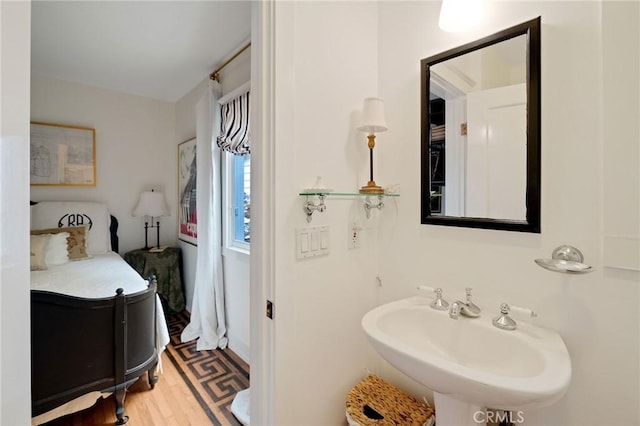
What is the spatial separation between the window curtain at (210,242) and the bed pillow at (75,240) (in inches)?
46.9

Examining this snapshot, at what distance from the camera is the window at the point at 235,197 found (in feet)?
8.45

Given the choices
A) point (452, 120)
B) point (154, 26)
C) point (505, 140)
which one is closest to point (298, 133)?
point (452, 120)

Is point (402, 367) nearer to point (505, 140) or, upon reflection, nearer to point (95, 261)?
point (505, 140)

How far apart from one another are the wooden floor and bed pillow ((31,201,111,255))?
1613mm

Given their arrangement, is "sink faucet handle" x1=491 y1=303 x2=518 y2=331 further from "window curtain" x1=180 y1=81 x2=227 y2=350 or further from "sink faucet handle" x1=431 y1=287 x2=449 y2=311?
"window curtain" x1=180 y1=81 x2=227 y2=350

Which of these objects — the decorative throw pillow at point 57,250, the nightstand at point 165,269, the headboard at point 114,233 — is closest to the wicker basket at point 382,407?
the nightstand at point 165,269

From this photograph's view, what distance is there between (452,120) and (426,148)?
0.15m

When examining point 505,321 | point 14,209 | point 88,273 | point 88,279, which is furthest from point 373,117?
point 88,273

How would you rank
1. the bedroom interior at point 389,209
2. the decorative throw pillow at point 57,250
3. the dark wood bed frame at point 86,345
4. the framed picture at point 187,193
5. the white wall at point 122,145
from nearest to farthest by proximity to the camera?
the bedroom interior at point 389,209, the dark wood bed frame at point 86,345, the decorative throw pillow at point 57,250, the white wall at point 122,145, the framed picture at point 187,193

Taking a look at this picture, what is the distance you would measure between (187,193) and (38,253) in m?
1.37

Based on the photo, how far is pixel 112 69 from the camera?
8.98ft

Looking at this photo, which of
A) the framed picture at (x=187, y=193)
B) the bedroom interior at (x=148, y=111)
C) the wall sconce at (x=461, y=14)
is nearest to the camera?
the wall sconce at (x=461, y=14)

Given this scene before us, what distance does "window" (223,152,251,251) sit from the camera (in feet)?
8.45

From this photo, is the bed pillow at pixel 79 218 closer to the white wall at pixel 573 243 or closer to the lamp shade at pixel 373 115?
the lamp shade at pixel 373 115
